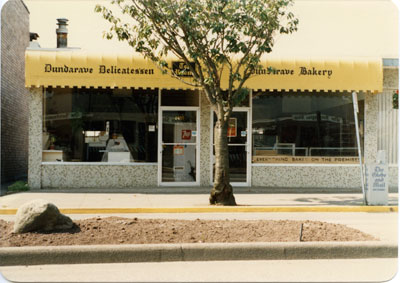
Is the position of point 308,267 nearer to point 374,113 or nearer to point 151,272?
point 151,272

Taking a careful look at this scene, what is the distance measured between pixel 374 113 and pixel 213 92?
6.56 meters

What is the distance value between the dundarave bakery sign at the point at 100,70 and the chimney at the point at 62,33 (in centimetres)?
217

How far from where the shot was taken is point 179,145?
1432 cm

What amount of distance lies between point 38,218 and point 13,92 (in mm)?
12728

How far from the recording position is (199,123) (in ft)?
46.9

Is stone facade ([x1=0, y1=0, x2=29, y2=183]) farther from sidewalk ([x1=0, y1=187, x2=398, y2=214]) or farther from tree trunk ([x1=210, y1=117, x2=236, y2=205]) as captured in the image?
tree trunk ([x1=210, y1=117, x2=236, y2=205])

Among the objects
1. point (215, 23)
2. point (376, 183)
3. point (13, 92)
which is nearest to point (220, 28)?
point (215, 23)

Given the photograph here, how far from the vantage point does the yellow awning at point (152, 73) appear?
1312 centimetres

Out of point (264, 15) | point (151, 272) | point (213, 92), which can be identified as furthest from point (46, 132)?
point (151, 272)

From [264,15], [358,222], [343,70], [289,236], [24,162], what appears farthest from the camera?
[24,162]

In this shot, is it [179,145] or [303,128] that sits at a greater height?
[303,128]

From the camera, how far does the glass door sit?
14258mm

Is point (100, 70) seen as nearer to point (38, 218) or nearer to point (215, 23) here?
point (215, 23)

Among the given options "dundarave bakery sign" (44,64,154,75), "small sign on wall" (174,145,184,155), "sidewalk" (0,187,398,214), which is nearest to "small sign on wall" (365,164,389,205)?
"sidewalk" (0,187,398,214)
